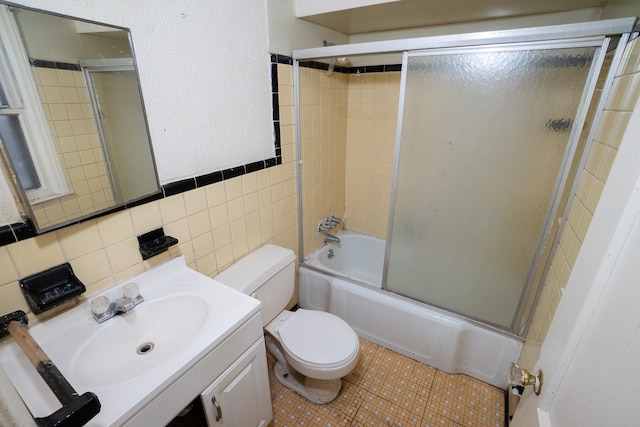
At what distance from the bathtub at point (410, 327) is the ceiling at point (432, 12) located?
5.08ft

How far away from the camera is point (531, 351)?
1248 millimetres

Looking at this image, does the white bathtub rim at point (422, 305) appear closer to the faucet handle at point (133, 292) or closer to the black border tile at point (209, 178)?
the black border tile at point (209, 178)

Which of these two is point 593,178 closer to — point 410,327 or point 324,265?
point 410,327

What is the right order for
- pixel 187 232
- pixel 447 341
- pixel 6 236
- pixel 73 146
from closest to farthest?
pixel 6 236, pixel 73 146, pixel 187 232, pixel 447 341

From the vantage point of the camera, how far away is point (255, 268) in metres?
1.48

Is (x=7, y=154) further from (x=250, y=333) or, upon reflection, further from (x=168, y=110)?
(x=250, y=333)

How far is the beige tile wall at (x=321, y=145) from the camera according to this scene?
1.82m

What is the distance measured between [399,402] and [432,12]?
210 cm

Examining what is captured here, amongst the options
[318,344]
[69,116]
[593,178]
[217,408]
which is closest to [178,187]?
[69,116]

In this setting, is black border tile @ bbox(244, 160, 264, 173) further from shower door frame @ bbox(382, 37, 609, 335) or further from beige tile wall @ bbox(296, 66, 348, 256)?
shower door frame @ bbox(382, 37, 609, 335)

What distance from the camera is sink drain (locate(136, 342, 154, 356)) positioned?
0.99m

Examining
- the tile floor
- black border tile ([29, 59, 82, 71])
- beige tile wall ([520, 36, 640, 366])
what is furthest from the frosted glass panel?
black border tile ([29, 59, 82, 71])

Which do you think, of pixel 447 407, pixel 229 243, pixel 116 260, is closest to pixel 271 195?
pixel 229 243

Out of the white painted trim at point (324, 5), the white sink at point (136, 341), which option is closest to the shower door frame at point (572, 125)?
the white painted trim at point (324, 5)
